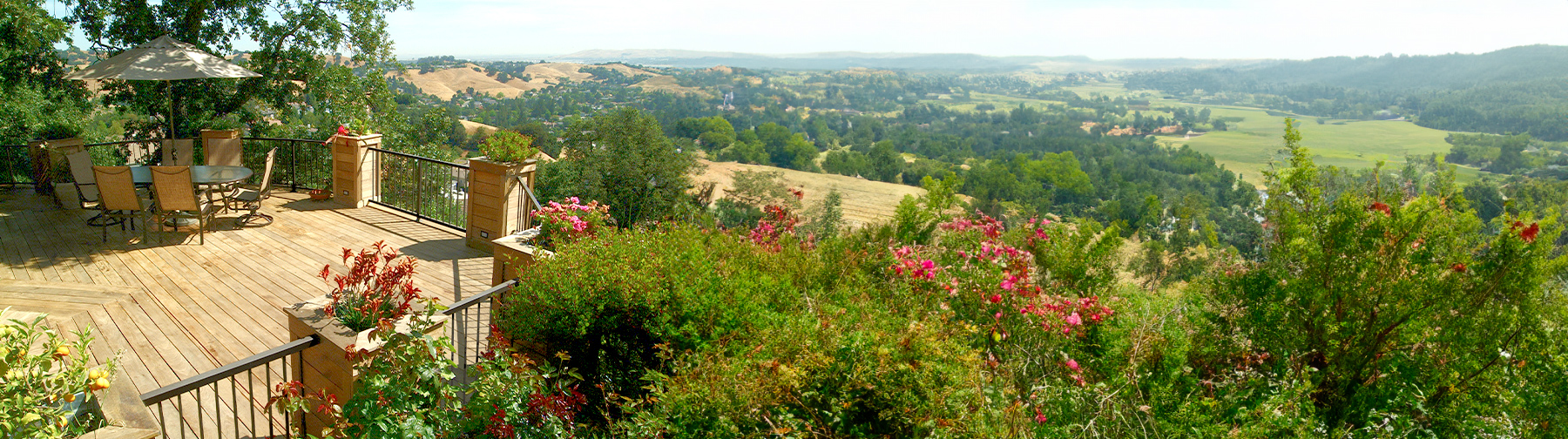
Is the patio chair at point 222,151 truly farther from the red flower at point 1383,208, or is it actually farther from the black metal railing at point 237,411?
the red flower at point 1383,208

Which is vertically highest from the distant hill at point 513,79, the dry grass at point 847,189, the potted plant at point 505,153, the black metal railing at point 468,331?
the distant hill at point 513,79

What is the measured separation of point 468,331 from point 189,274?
8.64 ft

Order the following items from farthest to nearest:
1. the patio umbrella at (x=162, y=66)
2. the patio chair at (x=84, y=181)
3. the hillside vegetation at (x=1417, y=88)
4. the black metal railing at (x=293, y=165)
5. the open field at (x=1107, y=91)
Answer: the open field at (x=1107, y=91), the hillside vegetation at (x=1417, y=88), the black metal railing at (x=293, y=165), the patio chair at (x=84, y=181), the patio umbrella at (x=162, y=66)

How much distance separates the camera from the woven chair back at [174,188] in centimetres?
556

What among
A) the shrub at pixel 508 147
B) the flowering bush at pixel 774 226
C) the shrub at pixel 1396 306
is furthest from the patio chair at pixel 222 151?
the shrub at pixel 1396 306

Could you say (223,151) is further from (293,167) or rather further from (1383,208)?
(1383,208)

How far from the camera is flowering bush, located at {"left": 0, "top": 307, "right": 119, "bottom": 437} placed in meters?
1.95

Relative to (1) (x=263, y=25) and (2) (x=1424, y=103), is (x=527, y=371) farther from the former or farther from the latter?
(2) (x=1424, y=103)

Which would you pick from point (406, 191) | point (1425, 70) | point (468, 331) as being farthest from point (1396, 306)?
point (1425, 70)

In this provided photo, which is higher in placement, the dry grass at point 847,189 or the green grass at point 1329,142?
the green grass at point 1329,142

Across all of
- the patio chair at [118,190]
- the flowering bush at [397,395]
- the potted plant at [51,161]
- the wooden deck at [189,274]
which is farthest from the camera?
the potted plant at [51,161]

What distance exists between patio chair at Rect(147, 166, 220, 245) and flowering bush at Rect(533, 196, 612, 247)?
3191 mm

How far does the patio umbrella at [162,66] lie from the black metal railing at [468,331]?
4.23 m

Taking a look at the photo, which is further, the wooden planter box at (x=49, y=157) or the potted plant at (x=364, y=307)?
the wooden planter box at (x=49, y=157)
